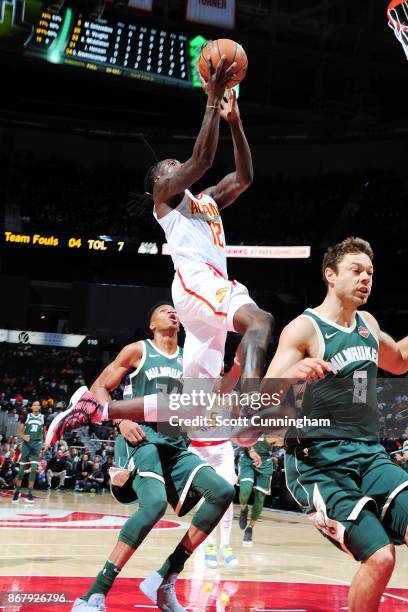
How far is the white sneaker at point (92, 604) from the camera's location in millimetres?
4633

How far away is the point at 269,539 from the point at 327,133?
611 inches

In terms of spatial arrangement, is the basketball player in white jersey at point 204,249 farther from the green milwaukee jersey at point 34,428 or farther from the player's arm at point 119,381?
the green milwaukee jersey at point 34,428

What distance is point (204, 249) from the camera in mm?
4754

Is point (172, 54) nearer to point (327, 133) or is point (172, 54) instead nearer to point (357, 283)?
point (327, 133)

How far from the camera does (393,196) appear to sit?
22.6m

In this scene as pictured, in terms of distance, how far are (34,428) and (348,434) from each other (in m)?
11.1

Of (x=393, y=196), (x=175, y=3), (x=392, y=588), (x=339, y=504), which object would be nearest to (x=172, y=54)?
(x=175, y=3)

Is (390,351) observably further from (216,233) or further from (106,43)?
(106,43)

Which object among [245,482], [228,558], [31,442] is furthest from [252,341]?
[31,442]

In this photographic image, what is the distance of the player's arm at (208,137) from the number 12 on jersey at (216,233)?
1.09 ft

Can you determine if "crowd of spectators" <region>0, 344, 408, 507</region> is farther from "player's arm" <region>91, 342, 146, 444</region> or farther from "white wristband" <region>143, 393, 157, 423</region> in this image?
"white wristband" <region>143, 393, 157, 423</region>

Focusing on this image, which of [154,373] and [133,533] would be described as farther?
[154,373]

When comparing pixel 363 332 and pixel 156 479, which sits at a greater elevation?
pixel 363 332

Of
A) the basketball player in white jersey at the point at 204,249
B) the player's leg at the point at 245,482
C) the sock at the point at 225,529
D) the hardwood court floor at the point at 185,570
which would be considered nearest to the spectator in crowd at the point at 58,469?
the hardwood court floor at the point at 185,570
